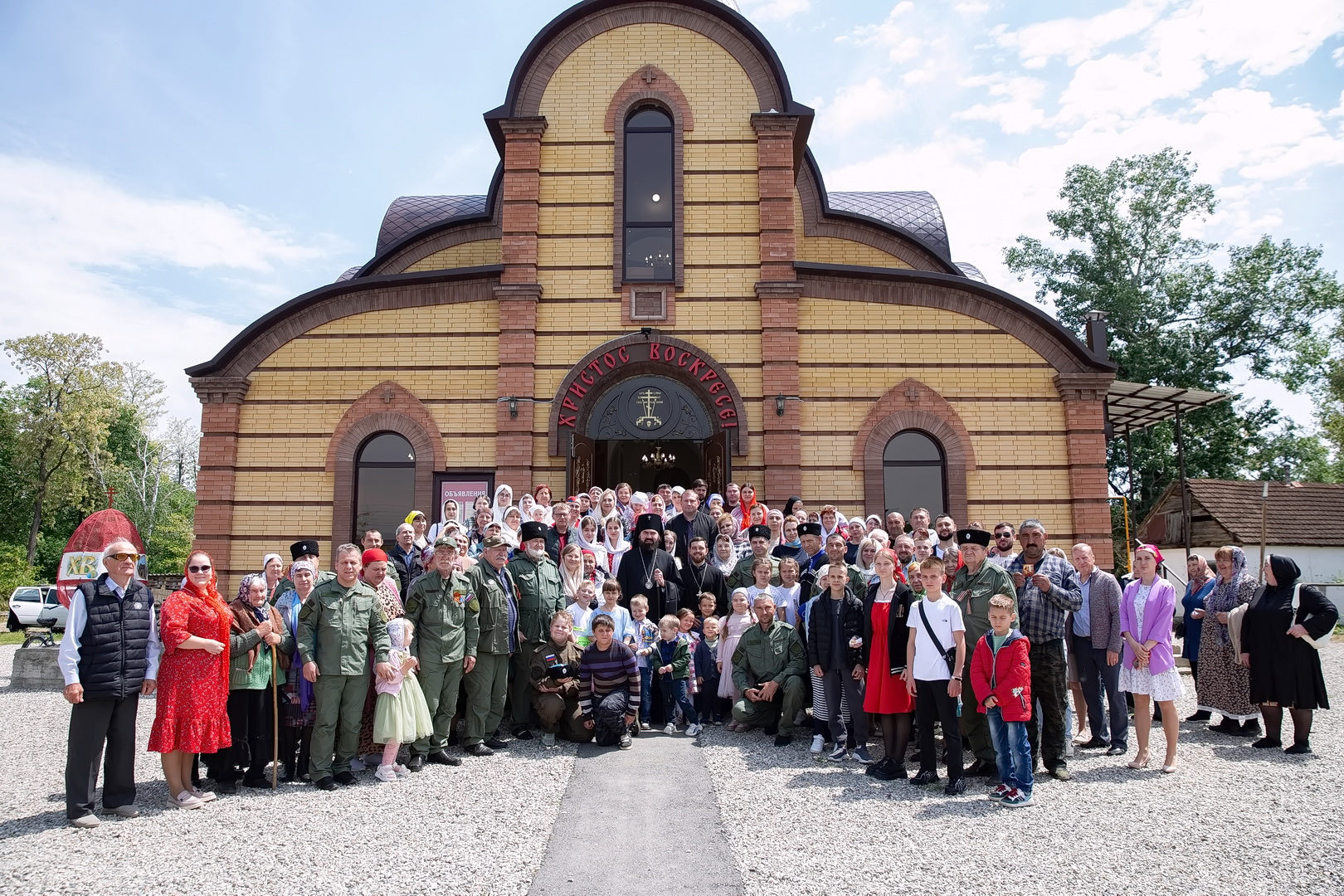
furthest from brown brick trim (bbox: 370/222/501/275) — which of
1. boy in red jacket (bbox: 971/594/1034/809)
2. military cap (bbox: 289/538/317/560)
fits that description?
boy in red jacket (bbox: 971/594/1034/809)

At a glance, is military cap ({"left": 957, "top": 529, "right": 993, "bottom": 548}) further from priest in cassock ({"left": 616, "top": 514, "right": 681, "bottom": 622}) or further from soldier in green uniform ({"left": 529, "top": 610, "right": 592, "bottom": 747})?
soldier in green uniform ({"left": 529, "top": 610, "right": 592, "bottom": 747})

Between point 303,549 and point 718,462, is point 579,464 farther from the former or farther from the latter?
point 303,549

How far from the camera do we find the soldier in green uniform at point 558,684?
27.0 ft

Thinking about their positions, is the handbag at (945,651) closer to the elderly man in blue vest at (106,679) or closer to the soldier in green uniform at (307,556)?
the soldier in green uniform at (307,556)

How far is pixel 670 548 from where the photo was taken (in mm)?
10391

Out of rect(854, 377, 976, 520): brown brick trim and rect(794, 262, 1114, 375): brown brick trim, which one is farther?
rect(794, 262, 1114, 375): brown brick trim

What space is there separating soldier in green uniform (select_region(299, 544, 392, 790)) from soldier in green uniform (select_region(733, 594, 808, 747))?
3.33 meters

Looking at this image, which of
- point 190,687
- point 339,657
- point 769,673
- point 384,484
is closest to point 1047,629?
point 769,673

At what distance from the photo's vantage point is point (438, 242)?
1722 cm

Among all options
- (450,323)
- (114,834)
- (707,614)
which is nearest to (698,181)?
(450,323)

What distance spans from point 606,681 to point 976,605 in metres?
3.37

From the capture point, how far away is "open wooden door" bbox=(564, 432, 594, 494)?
13750mm

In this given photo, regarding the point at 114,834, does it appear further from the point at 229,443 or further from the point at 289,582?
the point at 229,443

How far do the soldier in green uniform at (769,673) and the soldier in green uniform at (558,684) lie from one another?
5.02 feet
